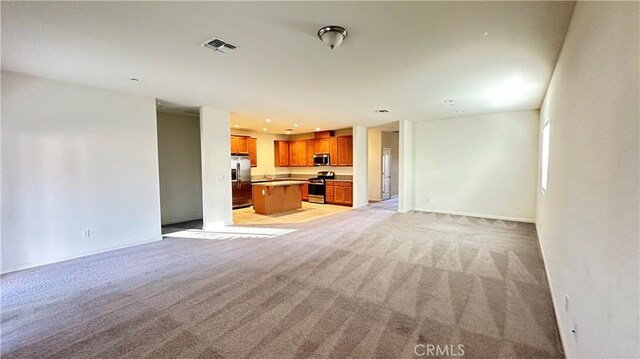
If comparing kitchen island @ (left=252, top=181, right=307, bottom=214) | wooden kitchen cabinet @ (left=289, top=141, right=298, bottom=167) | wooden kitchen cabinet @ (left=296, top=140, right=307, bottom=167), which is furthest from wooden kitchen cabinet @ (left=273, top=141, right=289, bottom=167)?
kitchen island @ (left=252, top=181, right=307, bottom=214)

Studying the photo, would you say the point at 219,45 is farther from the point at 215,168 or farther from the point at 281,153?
the point at 281,153

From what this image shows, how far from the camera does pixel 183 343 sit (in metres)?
2.11

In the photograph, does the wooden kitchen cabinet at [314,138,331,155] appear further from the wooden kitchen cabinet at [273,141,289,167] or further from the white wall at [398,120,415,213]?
the white wall at [398,120,415,213]

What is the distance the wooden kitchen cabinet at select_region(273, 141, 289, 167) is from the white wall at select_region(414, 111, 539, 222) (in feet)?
16.8

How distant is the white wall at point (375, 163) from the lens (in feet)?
34.2

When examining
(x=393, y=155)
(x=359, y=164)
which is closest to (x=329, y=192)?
(x=359, y=164)

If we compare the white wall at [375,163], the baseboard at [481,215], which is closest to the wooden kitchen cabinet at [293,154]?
the white wall at [375,163]

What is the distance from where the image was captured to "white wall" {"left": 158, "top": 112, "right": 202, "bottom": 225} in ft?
21.1

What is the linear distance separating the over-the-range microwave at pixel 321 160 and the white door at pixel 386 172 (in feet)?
7.86

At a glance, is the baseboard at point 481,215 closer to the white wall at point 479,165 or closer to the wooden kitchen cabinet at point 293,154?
the white wall at point 479,165

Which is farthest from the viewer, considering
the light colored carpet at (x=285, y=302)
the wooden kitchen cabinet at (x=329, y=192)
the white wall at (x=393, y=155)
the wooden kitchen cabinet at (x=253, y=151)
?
the white wall at (x=393, y=155)

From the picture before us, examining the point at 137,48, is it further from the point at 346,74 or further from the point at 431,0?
the point at 431,0

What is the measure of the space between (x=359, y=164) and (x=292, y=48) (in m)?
6.04

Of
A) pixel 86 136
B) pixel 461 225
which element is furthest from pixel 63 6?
pixel 461 225
